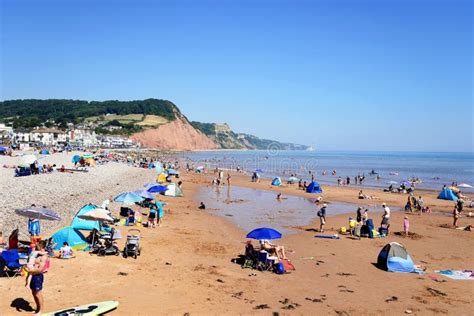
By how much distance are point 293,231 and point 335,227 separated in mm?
2635

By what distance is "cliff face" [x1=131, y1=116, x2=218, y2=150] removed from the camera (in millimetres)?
156062

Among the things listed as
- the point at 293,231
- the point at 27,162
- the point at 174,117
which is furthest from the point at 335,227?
the point at 174,117

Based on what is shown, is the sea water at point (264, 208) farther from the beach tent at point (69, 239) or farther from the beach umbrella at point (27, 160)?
the beach umbrella at point (27, 160)

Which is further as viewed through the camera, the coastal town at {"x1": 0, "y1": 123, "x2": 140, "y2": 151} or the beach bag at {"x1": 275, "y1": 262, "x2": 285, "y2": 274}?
the coastal town at {"x1": 0, "y1": 123, "x2": 140, "y2": 151}

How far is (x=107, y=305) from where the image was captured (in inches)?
310

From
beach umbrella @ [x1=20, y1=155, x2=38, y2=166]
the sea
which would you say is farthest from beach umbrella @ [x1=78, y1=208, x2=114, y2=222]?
the sea

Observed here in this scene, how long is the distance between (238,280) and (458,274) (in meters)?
6.77

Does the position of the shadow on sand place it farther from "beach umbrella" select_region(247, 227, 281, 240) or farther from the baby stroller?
"beach umbrella" select_region(247, 227, 281, 240)

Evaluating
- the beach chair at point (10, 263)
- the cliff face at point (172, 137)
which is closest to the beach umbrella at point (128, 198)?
the beach chair at point (10, 263)

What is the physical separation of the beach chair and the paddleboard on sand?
8.41 ft

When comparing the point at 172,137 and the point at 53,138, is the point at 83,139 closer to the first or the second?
the point at 53,138

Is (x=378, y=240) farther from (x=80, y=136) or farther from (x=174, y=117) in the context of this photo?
(x=174, y=117)

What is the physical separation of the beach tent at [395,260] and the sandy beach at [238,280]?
0.30m

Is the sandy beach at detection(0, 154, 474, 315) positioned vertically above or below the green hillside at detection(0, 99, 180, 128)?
below
